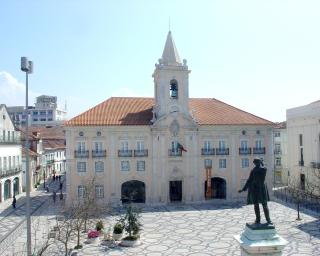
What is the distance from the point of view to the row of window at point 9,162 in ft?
159

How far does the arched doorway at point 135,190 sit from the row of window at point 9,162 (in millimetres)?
15645

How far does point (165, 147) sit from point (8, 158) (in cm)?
2095

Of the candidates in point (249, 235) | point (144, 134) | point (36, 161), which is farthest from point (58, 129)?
point (249, 235)

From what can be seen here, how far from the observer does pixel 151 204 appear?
44.7 meters

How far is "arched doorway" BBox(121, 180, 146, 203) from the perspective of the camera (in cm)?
4559

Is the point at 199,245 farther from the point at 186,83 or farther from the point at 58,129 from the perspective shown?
the point at 58,129

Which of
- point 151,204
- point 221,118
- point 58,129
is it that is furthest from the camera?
point 58,129

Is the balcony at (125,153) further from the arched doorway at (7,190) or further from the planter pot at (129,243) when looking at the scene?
the planter pot at (129,243)

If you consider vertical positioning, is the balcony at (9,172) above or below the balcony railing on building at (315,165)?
below

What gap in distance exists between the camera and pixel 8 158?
50.7 metres

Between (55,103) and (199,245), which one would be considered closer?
(199,245)

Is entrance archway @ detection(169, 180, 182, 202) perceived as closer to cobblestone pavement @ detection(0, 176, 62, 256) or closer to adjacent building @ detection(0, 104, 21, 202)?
cobblestone pavement @ detection(0, 176, 62, 256)

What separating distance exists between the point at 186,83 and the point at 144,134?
7960 mm

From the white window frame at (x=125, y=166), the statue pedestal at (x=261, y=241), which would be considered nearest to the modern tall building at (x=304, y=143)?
the white window frame at (x=125, y=166)
